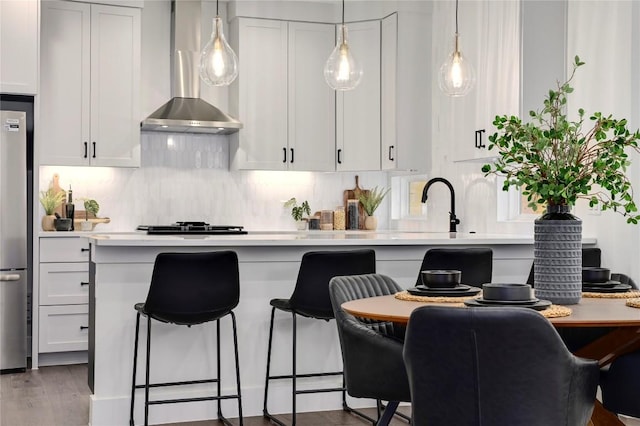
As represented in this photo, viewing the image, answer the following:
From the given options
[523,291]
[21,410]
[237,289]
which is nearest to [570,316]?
[523,291]

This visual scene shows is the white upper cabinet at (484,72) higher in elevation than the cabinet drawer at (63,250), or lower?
higher

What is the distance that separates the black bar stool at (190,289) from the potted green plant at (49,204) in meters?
2.49

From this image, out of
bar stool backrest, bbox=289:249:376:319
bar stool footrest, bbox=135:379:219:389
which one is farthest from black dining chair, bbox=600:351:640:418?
bar stool footrest, bbox=135:379:219:389

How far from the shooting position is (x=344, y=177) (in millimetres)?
7391

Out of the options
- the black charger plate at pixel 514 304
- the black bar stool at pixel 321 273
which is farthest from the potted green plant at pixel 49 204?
the black charger plate at pixel 514 304

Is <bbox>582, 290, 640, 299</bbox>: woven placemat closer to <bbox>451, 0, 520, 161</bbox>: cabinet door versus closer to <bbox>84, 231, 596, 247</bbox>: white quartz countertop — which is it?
<bbox>84, 231, 596, 247</bbox>: white quartz countertop

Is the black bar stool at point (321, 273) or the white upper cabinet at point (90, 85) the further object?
the white upper cabinet at point (90, 85)

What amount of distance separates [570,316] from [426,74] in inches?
179

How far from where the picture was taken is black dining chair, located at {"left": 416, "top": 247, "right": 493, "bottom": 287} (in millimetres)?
3971

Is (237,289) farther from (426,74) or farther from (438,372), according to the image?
(426,74)

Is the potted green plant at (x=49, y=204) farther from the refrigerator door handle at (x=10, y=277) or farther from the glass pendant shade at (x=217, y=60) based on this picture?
the glass pendant shade at (x=217, y=60)

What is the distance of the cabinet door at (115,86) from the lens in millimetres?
6254

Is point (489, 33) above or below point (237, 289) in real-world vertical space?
above

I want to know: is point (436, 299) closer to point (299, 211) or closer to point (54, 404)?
point (54, 404)
